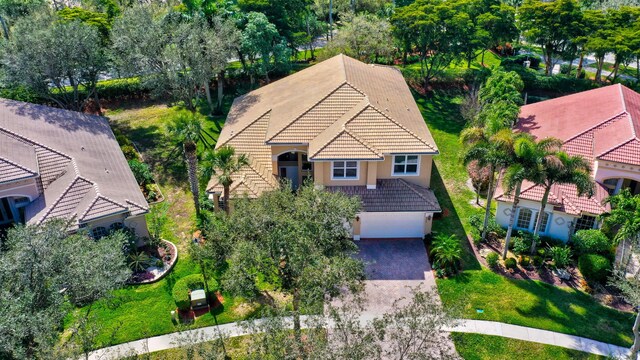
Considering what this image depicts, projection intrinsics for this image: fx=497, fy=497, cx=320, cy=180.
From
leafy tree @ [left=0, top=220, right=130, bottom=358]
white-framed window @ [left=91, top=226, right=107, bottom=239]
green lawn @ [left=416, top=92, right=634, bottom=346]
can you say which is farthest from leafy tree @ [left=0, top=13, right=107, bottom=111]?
green lawn @ [left=416, top=92, right=634, bottom=346]

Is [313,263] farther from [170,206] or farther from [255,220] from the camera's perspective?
[170,206]

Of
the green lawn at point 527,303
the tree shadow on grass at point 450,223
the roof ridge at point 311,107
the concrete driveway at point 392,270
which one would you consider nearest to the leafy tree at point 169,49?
the roof ridge at point 311,107

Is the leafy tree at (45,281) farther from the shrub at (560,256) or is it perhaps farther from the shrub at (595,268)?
the shrub at (595,268)

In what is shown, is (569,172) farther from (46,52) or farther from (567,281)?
(46,52)

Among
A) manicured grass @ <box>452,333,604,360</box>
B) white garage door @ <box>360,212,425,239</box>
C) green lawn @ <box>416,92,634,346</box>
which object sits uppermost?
white garage door @ <box>360,212,425,239</box>

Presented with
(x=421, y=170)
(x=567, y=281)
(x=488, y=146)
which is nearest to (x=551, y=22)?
(x=421, y=170)

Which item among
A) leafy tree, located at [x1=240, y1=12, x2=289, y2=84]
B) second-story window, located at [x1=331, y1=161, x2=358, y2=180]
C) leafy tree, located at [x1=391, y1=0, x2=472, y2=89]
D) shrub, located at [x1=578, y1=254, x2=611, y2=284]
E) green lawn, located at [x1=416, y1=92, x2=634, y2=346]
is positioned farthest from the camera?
leafy tree, located at [x1=391, y1=0, x2=472, y2=89]

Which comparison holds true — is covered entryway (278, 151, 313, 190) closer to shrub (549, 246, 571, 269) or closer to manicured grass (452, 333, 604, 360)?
manicured grass (452, 333, 604, 360)
